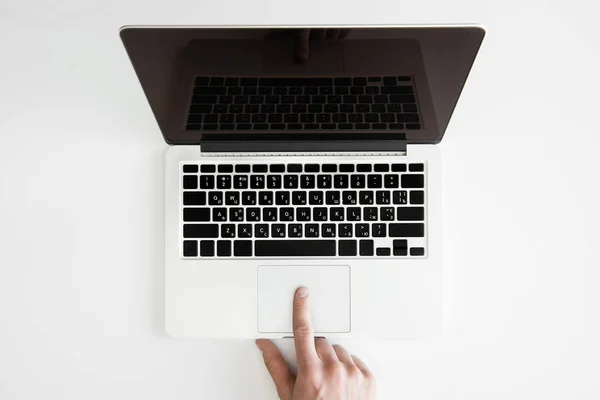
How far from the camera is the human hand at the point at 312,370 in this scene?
66cm

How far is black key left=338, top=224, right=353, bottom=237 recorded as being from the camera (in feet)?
2.20

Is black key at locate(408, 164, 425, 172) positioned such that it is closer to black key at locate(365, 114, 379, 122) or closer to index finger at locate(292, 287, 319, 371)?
black key at locate(365, 114, 379, 122)

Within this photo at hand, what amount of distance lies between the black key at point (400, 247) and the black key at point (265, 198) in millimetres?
203

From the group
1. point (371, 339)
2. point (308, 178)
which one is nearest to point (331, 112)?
point (308, 178)

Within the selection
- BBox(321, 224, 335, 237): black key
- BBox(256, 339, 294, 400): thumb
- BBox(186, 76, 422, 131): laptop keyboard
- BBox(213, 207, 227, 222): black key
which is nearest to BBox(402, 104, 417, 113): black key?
BBox(186, 76, 422, 131): laptop keyboard

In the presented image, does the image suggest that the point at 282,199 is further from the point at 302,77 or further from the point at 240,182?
the point at 302,77

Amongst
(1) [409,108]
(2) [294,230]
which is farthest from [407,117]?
(2) [294,230]

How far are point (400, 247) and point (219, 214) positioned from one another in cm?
28

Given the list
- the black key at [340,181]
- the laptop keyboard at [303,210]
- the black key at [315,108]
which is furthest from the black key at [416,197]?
the black key at [315,108]

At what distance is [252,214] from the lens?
67cm

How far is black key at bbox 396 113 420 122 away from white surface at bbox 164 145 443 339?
0.24 feet
